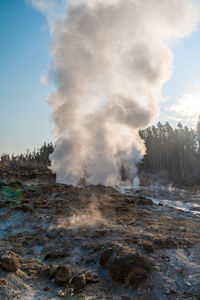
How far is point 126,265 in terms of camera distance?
4.89 m

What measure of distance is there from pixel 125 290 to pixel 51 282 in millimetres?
1620

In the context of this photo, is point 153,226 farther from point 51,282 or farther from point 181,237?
point 51,282

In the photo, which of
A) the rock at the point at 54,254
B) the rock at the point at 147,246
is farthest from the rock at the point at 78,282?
the rock at the point at 147,246

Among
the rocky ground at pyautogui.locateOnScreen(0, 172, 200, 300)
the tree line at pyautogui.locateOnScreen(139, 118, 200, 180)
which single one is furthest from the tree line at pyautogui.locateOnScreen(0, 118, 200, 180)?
the rocky ground at pyautogui.locateOnScreen(0, 172, 200, 300)

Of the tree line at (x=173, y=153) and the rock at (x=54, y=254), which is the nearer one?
the rock at (x=54, y=254)

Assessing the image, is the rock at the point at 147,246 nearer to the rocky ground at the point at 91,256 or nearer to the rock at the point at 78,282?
the rocky ground at the point at 91,256

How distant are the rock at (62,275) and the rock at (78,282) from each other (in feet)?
0.57

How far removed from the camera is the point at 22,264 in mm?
5387

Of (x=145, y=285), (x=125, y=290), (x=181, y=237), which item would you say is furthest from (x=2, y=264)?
(x=181, y=237)

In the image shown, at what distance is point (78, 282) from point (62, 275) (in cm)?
44

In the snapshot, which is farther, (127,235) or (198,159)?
(198,159)

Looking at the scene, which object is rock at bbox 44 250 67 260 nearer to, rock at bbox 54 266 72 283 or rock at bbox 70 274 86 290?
rock at bbox 54 266 72 283

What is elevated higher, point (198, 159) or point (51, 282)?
point (198, 159)

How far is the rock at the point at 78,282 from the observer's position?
14.6ft
